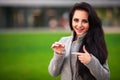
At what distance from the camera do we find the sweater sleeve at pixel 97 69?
3377 mm

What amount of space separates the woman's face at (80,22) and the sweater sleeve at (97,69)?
0.31 meters

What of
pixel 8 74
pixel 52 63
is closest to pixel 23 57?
pixel 8 74

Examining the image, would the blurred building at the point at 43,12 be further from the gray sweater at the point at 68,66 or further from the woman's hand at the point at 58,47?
the woman's hand at the point at 58,47

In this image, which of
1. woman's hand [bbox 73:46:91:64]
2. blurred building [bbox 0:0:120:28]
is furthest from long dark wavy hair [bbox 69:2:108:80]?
blurred building [bbox 0:0:120:28]

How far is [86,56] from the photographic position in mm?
3363

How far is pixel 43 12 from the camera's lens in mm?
46188

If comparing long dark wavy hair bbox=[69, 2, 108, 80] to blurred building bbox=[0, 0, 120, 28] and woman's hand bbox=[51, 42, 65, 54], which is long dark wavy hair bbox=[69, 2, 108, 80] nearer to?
woman's hand bbox=[51, 42, 65, 54]

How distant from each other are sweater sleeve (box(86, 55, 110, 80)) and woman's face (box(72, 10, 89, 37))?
12.3 inches

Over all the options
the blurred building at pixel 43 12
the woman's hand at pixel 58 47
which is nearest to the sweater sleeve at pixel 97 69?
the woman's hand at pixel 58 47

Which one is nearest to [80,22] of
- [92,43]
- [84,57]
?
[92,43]

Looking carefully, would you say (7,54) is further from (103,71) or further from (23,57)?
(103,71)

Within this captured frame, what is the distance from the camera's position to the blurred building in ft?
146

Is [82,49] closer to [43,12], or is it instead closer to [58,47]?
[58,47]

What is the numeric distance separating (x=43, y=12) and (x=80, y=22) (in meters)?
42.8
